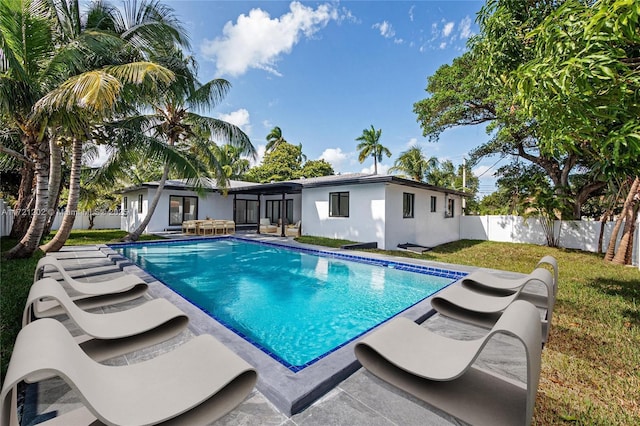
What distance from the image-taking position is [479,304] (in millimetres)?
4117

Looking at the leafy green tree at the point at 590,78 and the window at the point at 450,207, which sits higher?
the leafy green tree at the point at 590,78

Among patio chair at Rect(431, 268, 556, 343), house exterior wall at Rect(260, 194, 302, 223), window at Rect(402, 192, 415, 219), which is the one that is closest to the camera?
patio chair at Rect(431, 268, 556, 343)

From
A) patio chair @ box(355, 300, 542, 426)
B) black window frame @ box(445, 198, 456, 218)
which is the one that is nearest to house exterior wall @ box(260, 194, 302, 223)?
black window frame @ box(445, 198, 456, 218)

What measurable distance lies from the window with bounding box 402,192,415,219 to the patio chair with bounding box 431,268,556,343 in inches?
355

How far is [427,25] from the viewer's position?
1229 cm

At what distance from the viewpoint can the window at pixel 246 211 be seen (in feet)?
70.9

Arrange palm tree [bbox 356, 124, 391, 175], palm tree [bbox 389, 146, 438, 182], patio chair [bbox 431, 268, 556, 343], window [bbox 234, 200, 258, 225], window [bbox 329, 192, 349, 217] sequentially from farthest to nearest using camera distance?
1. palm tree [bbox 356, 124, 391, 175]
2. palm tree [bbox 389, 146, 438, 182]
3. window [bbox 234, 200, 258, 225]
4. window [bbox 329, 192, 349, 217]
5. patio chair [bbox 431, 268, 556, 343]

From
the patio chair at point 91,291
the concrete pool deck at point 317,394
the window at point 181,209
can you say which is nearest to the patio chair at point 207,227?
the window at point 181,209

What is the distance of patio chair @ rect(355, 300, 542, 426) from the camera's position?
2.10 meters

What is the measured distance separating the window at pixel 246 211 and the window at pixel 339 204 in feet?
31.8

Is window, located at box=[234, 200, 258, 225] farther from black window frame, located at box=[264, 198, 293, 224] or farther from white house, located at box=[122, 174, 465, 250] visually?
black window frame, located at box=[264, 198, 293, 224]

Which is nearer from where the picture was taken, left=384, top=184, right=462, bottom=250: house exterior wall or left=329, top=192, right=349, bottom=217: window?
left=384, top=184, right=462, bottom=250: house exterior wall

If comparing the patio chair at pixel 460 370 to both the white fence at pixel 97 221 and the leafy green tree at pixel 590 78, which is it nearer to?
the leafy green tree at pixel 590 78

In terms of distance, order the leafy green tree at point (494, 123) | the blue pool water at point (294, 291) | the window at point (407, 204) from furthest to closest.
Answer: the window at point (407, 204) < the leafy green tree at point (494, 123) < the blue pool water at point (294, 291)
